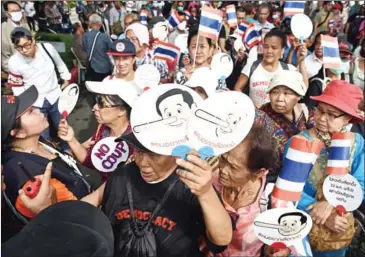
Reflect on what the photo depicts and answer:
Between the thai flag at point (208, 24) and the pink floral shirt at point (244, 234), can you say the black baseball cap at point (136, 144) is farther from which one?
the thai flag at point (208, 24)

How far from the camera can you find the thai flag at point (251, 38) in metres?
5.83

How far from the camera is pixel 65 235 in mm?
1016

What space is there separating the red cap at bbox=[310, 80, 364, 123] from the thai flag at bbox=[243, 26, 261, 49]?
10.9 feet

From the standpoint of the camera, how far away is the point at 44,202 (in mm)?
1933

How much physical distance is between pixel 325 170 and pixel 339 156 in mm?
308

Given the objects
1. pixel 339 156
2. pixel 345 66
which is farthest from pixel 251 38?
pixel 339 156

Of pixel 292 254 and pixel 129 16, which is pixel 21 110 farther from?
pixel 129 16

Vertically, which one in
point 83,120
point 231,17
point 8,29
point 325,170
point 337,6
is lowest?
point 83,120

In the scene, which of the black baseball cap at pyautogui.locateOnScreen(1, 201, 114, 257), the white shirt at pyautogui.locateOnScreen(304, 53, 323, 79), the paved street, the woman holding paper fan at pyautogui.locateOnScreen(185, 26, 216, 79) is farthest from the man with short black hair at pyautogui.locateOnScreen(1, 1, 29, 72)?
the black baseball cap at pyautogui.locateOnScreen(1, 201, 114, 257)

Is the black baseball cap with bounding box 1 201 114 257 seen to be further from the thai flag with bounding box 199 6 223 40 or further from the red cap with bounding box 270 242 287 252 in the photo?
the thai flag with bounding box 199 6 223 40

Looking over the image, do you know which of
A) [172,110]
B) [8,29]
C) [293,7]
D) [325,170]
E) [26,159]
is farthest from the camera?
[8,29]

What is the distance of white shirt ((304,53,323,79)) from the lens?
4.61m

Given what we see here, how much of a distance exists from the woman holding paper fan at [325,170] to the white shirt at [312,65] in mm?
2088

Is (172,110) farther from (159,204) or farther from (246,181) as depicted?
(246,181)
